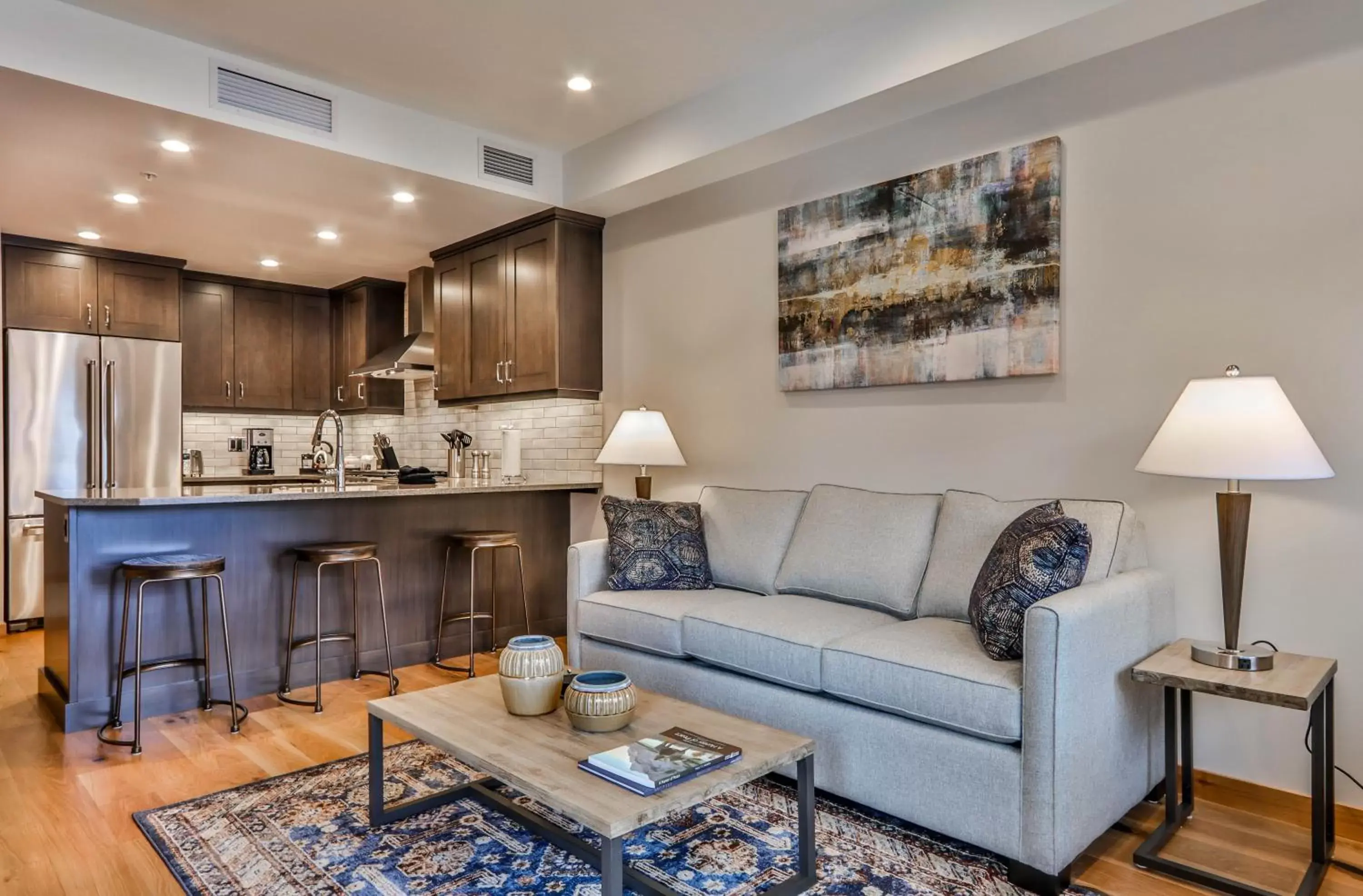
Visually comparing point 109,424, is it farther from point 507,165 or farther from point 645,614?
point 645,614

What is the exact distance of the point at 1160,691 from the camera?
253cm

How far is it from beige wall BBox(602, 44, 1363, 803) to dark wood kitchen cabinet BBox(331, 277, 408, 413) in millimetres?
4271

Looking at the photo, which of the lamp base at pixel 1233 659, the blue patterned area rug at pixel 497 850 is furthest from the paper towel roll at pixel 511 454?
the lamp base at pixel 1233 659

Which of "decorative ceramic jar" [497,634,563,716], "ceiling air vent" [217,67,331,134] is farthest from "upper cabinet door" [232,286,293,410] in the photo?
"decorative ceramic jar" [497,634,563,716]

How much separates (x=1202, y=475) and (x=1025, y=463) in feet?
3.06

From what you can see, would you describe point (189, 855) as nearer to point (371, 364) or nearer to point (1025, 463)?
point (1025, 463)

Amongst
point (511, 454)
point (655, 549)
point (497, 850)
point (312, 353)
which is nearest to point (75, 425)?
point (312, 353)

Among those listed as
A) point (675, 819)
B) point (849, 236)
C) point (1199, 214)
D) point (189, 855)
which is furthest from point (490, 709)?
point (1199, 214)

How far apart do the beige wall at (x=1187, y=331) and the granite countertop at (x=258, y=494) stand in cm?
175

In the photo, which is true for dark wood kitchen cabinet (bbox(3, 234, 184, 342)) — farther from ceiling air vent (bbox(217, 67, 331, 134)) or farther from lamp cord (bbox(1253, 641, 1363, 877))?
lamp cord (bbox(1253, 641, 1363, 877))

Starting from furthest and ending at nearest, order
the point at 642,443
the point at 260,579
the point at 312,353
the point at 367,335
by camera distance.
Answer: the point at 312,353 < the point at 367,335 < the point at 642,443 < the point at 260,579

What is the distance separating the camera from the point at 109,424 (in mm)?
5543

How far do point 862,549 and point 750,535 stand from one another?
0.58m

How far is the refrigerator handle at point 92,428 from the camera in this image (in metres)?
5.46
